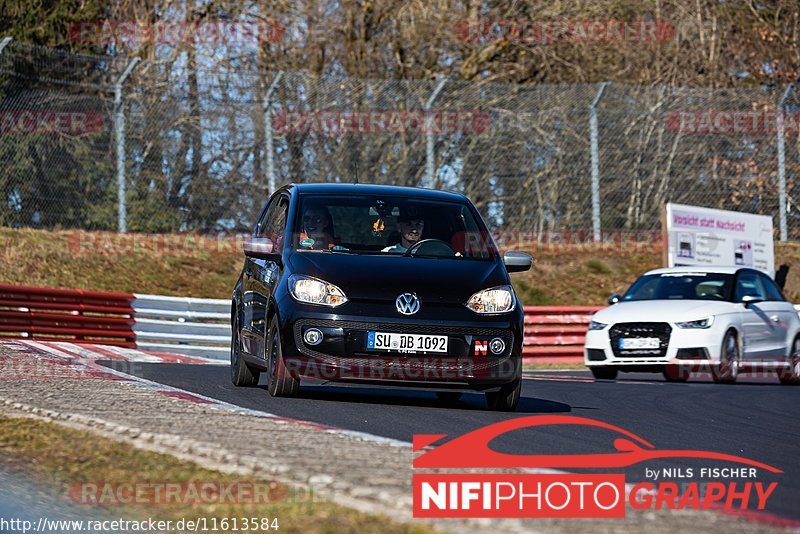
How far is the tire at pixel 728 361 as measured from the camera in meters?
16.3

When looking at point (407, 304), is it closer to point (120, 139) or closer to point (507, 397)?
point (507, 397)

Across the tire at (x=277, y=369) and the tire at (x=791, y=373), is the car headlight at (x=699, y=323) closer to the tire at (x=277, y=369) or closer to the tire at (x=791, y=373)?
the tire at (x=791, y=373)

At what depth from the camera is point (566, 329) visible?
72.4 feet

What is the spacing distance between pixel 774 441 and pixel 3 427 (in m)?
5.05

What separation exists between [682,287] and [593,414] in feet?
25.7

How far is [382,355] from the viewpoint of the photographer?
921 centimetres

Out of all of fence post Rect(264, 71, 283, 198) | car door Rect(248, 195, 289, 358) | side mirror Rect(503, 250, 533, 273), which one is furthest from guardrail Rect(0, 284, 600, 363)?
side mirror Rect(503, 250, 533, 273)

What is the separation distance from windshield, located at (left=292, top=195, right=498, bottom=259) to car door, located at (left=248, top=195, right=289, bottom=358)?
25 cm

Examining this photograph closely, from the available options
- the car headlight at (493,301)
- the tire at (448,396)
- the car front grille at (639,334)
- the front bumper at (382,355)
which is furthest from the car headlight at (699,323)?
the front bumper at (382,355)

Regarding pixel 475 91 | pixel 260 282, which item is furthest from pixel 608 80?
pixel 260 282

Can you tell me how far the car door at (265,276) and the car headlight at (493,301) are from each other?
1446mm

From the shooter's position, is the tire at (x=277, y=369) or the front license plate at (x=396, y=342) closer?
the front license plate at (x=396, y=342)

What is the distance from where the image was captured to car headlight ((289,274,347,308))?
9.27m

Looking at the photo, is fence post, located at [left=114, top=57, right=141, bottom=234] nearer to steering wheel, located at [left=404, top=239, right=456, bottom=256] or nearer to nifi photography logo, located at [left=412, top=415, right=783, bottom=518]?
steering wheel, located at [left=404, top=239, right=456, bottom=256]
